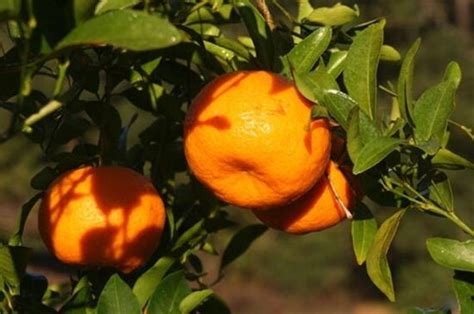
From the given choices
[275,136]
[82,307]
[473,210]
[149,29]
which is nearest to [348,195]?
[275,136]

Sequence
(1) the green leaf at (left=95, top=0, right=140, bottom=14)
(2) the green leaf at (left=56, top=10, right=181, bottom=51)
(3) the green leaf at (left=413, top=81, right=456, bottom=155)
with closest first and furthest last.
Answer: (2) the green leaf at (left=56, top=10, right=181, bottom=51)
(1) the green leaf at (left=95, top=0, right=140, bottom=14)
(3) the green leaf at (left=413, top=81, right=456, bottom=155)

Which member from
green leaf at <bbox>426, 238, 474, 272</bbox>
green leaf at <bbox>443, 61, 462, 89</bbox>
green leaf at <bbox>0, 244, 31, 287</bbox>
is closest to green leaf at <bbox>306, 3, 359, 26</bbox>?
green leaf at <bbox>443, 61, 462, 89</bbox>

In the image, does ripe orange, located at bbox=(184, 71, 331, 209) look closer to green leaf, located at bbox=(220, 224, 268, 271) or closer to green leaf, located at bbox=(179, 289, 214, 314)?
green leaf, located at bbox=(179, 289, 214, 314)

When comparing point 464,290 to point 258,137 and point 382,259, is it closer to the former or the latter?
point 382,259

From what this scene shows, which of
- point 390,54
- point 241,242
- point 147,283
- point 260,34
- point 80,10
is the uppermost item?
point 80,10

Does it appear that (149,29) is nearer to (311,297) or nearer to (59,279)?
(59,279)

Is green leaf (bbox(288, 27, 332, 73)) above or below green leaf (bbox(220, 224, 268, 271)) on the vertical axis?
Answer: above

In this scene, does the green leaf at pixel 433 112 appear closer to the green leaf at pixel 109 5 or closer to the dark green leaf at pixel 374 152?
the dark green leaf at pixel 374 152

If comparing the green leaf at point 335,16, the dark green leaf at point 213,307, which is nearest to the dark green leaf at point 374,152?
the green leaf at point 335,16

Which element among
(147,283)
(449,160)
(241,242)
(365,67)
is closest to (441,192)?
(449,160)
